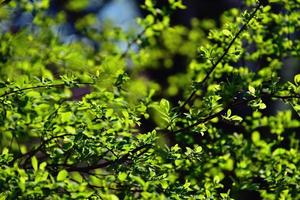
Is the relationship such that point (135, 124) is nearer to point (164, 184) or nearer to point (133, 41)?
point (164, 184)

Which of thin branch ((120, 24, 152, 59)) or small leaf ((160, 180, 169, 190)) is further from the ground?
small leaf ((160, 180, 169, 190))

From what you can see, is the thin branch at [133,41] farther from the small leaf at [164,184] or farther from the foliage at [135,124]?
the small leaf at [164,184]

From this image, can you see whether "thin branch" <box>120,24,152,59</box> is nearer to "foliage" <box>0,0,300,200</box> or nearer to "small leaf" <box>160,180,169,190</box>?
"foliage" <box>0,0,300,200</box>

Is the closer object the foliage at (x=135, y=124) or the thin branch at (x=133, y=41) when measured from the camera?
the foliage at (x=135, y=124)

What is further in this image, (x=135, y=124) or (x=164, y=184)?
(x=135, y=124)

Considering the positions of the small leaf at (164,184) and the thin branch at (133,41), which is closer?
the small leaf at (164,184)

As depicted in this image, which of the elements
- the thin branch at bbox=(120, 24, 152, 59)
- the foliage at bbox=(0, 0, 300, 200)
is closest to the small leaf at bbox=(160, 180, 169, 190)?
the foliage at bbox=(0, 0, 300, 200)

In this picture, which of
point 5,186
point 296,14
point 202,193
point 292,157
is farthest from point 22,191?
point 296,14

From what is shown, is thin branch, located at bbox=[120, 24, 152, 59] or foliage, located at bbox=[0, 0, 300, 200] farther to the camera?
thin branch, located at bbox=[120, 24, 152, 59]

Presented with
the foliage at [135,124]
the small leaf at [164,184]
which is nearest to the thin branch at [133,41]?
the foliage at [135,124]

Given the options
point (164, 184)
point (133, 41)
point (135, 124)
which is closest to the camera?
point (164, 184)

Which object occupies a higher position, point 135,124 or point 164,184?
point 164,184

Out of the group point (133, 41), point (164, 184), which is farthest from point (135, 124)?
point (133, 41)

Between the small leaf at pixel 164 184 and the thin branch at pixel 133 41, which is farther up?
the small leaf at pixel 164 184
